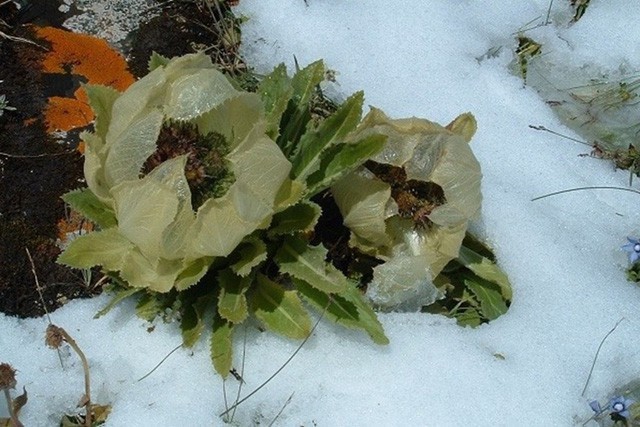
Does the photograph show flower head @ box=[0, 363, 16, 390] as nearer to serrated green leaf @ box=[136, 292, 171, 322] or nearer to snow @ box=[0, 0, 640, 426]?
snow @ box=[0, 0, 640, 426]

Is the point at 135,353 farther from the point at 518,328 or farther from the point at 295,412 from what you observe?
the point at 518,328

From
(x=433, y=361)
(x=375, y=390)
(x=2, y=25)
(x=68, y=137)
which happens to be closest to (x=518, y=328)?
(x=433, y=361)

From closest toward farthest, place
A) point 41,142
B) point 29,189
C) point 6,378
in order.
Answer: point 6,378, point 29,189, point 41,142

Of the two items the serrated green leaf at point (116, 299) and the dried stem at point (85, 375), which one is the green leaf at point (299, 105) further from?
the dried stem at point (85, 375)

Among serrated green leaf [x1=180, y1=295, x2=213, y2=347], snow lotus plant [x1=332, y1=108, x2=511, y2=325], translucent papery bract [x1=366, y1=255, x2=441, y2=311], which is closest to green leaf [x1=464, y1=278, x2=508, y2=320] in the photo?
snow lotus plant [x1=332, y1=108, x2=511, y2=325]

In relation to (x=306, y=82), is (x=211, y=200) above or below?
below

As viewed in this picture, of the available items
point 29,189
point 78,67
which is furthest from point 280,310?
point 78,67

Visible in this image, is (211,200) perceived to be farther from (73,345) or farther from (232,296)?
(73,345)
